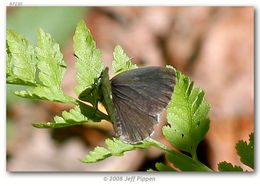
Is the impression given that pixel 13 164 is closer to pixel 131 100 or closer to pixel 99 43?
pixel 99 43

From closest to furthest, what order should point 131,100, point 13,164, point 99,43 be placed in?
point 131,100 → point 13,164 → point 99,43

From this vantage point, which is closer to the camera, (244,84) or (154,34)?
(244,84)

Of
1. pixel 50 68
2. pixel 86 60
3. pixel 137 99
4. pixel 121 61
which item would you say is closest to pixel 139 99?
pixel 137 99

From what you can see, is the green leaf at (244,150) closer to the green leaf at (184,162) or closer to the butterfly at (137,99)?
the green leaf at (184,162)

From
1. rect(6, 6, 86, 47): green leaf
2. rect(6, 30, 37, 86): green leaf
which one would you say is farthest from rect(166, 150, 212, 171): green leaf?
rect(6, 6, 86, 47): green leaf

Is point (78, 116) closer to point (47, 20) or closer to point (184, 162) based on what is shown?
point (184, 162)

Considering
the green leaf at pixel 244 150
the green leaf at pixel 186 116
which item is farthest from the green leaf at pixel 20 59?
the green leaf at pixel 244 150

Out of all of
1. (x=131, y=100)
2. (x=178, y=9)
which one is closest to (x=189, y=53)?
(x=178, y=9)
